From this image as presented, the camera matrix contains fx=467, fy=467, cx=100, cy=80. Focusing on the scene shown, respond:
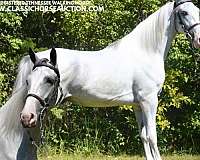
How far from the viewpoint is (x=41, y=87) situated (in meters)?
2.93

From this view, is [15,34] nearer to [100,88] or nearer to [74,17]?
[74,17]

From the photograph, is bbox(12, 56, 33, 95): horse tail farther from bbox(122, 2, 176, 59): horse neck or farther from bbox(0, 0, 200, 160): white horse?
bbox(122, 2, 176, 59): horse neck

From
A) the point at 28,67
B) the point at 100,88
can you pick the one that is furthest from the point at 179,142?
the point at 28,67

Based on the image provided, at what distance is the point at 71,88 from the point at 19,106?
1.62 metres

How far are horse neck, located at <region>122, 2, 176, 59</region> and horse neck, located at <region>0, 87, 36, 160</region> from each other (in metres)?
2.15

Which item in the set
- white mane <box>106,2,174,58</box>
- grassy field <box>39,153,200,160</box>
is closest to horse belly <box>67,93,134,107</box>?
white mane <box>106,2,174,58</box>

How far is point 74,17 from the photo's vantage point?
7.61 metres

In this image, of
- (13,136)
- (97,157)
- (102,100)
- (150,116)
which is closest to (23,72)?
(102,100)

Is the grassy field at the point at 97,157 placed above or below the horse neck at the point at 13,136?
below

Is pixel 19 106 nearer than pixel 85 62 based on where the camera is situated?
Yes

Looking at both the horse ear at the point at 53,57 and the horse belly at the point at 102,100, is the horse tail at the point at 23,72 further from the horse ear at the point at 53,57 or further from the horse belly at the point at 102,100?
the horse ear at the point at 53,57

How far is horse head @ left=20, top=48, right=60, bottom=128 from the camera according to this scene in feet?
9.15

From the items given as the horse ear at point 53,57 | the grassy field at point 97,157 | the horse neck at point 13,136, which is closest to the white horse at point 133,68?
the horse ear at point 53,57

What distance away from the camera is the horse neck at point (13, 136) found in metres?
2.70
